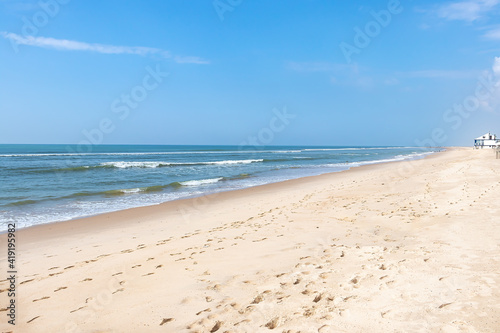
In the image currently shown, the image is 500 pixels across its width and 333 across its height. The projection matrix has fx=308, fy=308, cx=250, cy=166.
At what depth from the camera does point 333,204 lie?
10.5 metres

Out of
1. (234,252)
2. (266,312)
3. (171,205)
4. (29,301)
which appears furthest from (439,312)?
(171,205)

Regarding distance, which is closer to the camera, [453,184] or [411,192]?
[411,192]

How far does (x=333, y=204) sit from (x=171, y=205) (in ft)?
21.3

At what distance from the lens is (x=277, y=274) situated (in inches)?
181

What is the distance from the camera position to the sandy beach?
11.0ft

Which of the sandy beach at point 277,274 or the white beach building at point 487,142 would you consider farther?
the white beach building at point 487,142

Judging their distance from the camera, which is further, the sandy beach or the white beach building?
the white beach building

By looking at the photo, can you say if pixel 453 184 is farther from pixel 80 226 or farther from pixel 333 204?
pixel 80 226

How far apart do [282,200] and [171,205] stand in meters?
4.58

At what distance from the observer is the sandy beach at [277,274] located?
3.37 metres

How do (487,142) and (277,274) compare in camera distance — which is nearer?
(277,274)

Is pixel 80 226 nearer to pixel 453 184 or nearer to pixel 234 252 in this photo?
pixel 234 252

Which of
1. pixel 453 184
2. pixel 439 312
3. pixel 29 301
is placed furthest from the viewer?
pixel 453 184

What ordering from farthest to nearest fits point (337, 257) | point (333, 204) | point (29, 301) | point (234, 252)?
1. point (333, 204)
2. point (234, 252)
3. point (337, 257)
4. point (29, 301)
